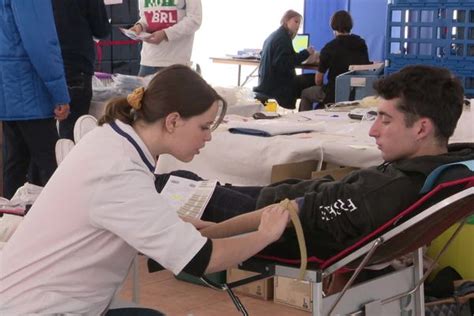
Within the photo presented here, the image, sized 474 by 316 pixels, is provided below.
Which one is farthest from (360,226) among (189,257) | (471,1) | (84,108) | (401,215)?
(471,1)

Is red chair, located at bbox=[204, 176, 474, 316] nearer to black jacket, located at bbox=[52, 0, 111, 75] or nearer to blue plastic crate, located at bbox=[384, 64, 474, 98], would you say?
black jacket, located at bbox=[52, 0, 111, 75]

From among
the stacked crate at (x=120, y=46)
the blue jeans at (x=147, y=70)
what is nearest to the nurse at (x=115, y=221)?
the blue jeans at (x=147, y=70)

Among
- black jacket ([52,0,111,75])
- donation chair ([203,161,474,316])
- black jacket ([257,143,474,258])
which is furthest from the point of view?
black jacket ([52,0,111,75])

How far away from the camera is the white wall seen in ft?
32.9

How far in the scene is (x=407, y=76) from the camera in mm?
2119

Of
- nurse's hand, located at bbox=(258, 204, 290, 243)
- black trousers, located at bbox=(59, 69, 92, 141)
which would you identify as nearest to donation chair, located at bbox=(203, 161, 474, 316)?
nurse's hand, located at bbox=(258, 204, 290, 243)

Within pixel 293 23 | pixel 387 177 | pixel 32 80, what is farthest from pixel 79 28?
pixel 293 23

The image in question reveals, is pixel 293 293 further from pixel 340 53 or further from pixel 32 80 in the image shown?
pixel 340 53

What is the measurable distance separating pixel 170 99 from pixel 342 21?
5192 millimetres

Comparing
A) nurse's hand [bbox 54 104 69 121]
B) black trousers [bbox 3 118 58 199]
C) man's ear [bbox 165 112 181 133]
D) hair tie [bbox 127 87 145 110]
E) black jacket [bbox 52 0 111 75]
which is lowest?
black trousers [bbox 3 118 58 199]

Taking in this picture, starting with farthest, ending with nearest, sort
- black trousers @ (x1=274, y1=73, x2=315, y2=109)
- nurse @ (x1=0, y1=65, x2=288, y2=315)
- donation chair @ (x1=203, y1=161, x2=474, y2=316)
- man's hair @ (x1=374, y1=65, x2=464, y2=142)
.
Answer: black trousers @ (x1=274, y1=73, x2=315, y2=109)
man's hair @ (x1=374, y1=65, x2=464, y2=142)
donation chair @ (x1=203, y1=161, x2=474, y2=316)
nurse @ (x1=0, y1=65, x2=288, y2=315)

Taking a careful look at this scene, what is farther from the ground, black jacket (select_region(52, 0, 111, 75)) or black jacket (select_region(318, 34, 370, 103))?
black jacket (select_region(52, 0, 111, 75))

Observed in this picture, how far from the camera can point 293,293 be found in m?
3.10

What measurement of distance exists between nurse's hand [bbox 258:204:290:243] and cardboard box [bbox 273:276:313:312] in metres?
1.26
